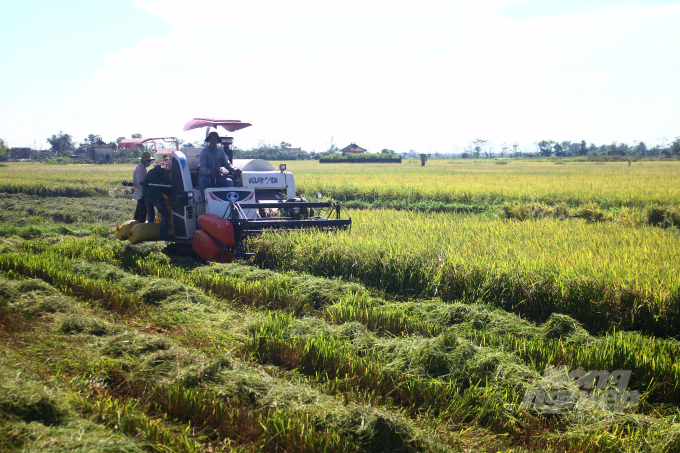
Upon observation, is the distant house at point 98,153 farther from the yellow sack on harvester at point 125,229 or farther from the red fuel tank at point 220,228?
the red fuel tank at point 220,228

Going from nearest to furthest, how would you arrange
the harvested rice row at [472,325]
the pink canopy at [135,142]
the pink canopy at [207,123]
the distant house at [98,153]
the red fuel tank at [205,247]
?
the harvested rice row at [472,325] < the red fuel tank at [205,247] < the pink canopy at [207,123] < the pink canopy at [135,142] < the distant house at [98,153]

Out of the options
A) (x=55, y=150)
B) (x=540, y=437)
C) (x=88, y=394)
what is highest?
(x=55, y=150)

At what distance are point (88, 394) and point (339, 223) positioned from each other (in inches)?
234

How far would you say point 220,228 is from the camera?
793cm

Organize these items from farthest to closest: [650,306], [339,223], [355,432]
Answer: [339,223]
[650,306]
[355,432]

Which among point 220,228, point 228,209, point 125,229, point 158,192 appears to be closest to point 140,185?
point 158,192

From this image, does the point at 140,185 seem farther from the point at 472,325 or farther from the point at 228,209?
the point at 472,325

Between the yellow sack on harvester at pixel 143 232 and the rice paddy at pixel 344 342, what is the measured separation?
0.36 m

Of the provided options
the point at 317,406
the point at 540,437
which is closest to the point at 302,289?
the point at 317,406

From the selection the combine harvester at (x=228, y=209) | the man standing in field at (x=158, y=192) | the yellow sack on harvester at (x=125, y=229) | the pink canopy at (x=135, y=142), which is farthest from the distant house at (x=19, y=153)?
the combine harvester at (x=228, y=209)

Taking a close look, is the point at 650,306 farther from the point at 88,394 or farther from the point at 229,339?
the point at 88,394

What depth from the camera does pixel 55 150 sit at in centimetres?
10119

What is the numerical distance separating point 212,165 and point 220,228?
1699 millimetres

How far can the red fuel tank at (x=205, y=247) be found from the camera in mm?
7992
